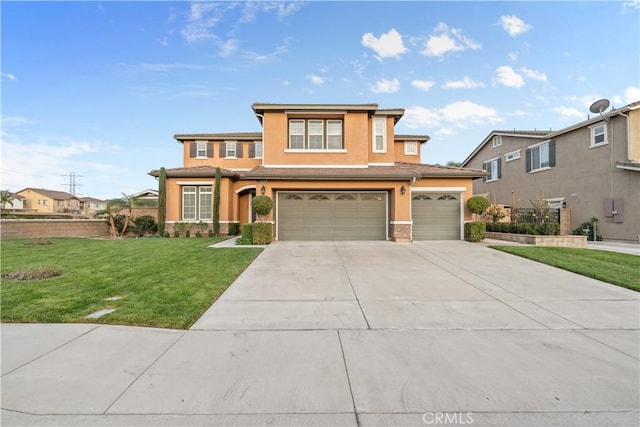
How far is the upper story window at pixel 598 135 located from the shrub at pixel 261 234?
18.8 m

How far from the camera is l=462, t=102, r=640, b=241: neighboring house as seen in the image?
14.2 metres

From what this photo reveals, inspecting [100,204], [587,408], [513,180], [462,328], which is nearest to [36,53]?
[462,328]

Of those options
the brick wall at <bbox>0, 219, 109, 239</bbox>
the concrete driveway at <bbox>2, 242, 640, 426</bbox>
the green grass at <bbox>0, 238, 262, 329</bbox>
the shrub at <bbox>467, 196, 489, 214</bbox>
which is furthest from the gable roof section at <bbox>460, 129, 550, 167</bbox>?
the brick wall at <bbox>0, 219, 109, 239</bbox>

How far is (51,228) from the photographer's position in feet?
54.8

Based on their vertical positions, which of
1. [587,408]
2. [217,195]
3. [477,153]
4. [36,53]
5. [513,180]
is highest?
[36,53]

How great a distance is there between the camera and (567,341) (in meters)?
3.86

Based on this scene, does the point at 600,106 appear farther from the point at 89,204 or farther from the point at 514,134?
the point at 89,204

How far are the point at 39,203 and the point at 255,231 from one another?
72.6 m

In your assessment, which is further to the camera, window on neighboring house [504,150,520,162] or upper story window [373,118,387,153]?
window on neighboring house [504,150,520,162]

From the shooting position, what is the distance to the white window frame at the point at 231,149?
19625 mm

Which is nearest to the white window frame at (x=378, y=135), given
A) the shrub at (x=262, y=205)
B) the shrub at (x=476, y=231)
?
the shrub at (x=476, y=231)

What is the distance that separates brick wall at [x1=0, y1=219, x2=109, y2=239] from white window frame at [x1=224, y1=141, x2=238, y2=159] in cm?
918

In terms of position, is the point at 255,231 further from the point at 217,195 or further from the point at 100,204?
the point at 100,204

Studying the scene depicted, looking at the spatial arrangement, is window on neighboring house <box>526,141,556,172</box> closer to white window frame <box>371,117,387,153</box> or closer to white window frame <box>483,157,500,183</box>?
white window frame <box>483,157,500,183</box>
